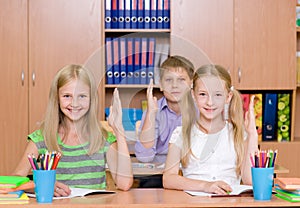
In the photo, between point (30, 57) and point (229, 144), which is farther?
point (30, 57)

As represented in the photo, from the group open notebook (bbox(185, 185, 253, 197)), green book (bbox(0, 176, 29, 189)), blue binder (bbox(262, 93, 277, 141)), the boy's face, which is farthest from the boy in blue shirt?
blue binder (bbox(262, 93, 277, 141))

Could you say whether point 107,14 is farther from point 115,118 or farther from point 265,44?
point 115,118

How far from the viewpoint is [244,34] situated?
4.25 metres

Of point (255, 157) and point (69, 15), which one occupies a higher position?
point (69, 15)

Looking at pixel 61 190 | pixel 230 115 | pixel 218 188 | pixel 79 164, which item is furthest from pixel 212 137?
pixel 61 190

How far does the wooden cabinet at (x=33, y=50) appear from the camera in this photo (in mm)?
4227

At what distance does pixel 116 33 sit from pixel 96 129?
221 centimetres

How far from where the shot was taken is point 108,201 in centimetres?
191

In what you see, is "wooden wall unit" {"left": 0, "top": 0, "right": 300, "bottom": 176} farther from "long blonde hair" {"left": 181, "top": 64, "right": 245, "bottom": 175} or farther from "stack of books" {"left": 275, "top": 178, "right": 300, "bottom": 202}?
"stack of books" {"left": 275, "top": 178, "right": 300, "bottom": 202}

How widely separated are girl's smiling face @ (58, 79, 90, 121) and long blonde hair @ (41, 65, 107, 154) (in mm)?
19

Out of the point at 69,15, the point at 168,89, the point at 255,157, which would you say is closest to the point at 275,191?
the point at 255,157

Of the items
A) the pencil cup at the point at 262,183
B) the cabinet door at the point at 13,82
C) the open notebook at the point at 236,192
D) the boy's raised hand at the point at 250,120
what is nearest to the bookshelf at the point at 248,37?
the cabinet door at the point at 13,82

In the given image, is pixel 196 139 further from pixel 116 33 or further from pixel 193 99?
pixel 116 33

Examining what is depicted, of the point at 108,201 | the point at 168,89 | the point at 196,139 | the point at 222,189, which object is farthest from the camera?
the point at 168,89
